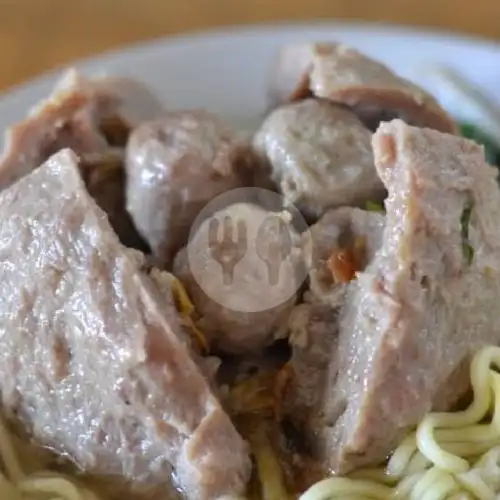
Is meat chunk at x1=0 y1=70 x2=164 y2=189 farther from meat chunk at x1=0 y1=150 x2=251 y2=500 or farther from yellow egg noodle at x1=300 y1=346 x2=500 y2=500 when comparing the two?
yellow egg noodle at x1=300 y1=346 x2=500 y2=500

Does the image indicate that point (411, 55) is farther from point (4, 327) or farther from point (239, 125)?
point (4, 327)

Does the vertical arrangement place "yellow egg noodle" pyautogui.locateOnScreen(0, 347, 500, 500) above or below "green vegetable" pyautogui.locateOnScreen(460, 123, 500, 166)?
below

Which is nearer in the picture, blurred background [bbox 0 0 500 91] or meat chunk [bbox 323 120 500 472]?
meat chunk [bbox 323 120 500 472]

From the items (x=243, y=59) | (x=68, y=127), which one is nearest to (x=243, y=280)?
(x=68, y=127)

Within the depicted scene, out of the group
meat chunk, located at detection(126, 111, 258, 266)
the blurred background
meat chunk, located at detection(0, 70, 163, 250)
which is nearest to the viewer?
meat chunk, located at detection(126, 111, 258, 266)

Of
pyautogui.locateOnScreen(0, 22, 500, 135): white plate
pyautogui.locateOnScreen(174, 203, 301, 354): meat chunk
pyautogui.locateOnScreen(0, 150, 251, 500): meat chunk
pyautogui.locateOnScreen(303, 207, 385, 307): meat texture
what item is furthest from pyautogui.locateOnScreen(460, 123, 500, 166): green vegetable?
pyautogui.locateOnScreen(0, 150, 251, 500): meat chunk

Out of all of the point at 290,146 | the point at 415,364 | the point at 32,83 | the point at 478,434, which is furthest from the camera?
the point at 32,83

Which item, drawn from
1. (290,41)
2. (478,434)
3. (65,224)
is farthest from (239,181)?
(290,41)
